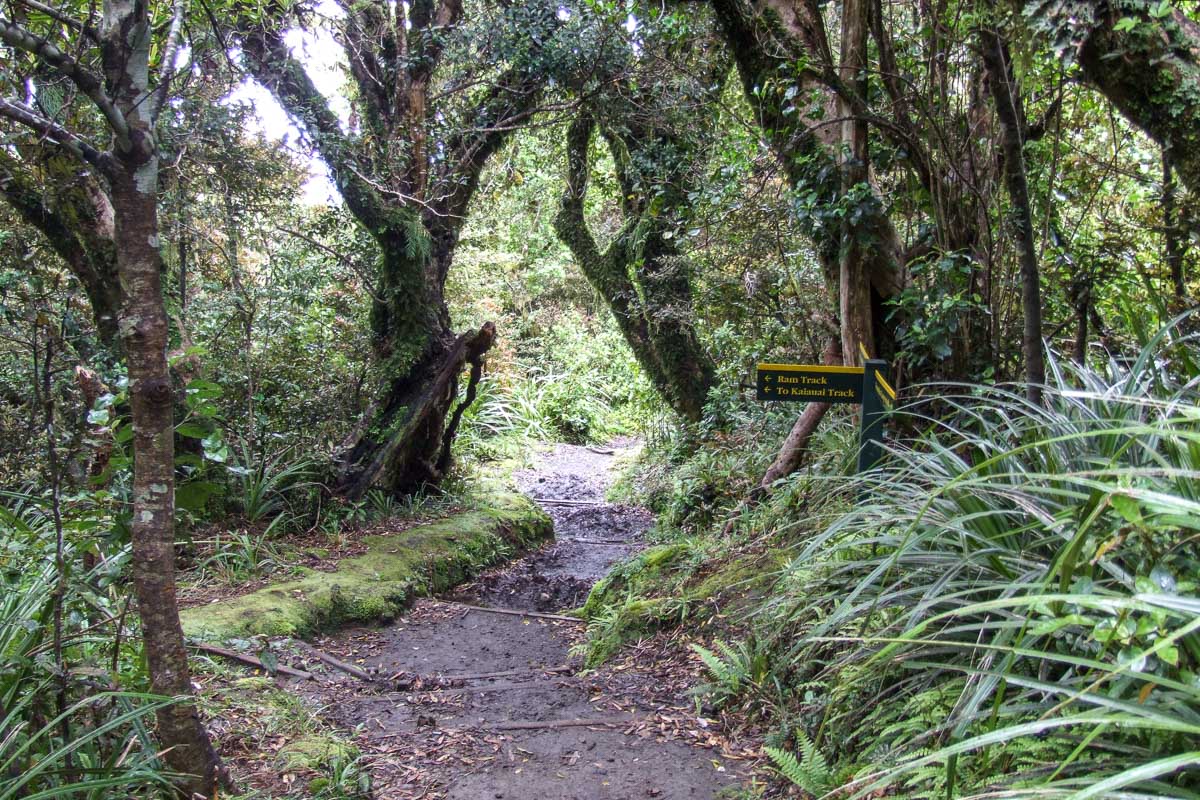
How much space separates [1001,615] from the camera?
2176 millimetres

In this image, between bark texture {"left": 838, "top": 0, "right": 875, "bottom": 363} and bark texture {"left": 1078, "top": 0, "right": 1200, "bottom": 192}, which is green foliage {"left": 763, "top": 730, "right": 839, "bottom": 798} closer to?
bark texture {"left": 838, "top": 0, "right": 875, "bottom": 363}

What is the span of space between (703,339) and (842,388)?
5483 millimetres

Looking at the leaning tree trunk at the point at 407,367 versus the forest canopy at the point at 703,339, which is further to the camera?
the leaning tree trunk at the point at 407,367

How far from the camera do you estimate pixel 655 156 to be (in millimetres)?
8070

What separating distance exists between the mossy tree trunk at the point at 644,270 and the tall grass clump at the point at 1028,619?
5.33 metres

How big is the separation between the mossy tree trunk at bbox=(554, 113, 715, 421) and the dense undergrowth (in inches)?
179

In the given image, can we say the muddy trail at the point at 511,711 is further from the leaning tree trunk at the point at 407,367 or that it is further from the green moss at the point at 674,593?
the leaning tree trunk at the point at 407,367

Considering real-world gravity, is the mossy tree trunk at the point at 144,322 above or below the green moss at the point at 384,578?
above

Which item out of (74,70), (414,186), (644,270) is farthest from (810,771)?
(644,270)

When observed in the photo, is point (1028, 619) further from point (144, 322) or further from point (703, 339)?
point (703, 339)

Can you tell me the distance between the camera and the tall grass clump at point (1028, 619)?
1448 millimetres

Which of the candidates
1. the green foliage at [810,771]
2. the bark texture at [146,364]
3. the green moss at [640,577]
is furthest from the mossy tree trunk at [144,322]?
the green moss at [640,577]

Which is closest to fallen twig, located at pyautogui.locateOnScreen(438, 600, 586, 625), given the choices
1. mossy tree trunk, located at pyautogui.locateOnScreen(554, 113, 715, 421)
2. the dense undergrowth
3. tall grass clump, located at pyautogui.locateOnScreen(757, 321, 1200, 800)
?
the dense undergrowth

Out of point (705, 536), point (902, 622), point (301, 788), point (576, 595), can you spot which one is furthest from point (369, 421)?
point (902, 622)
